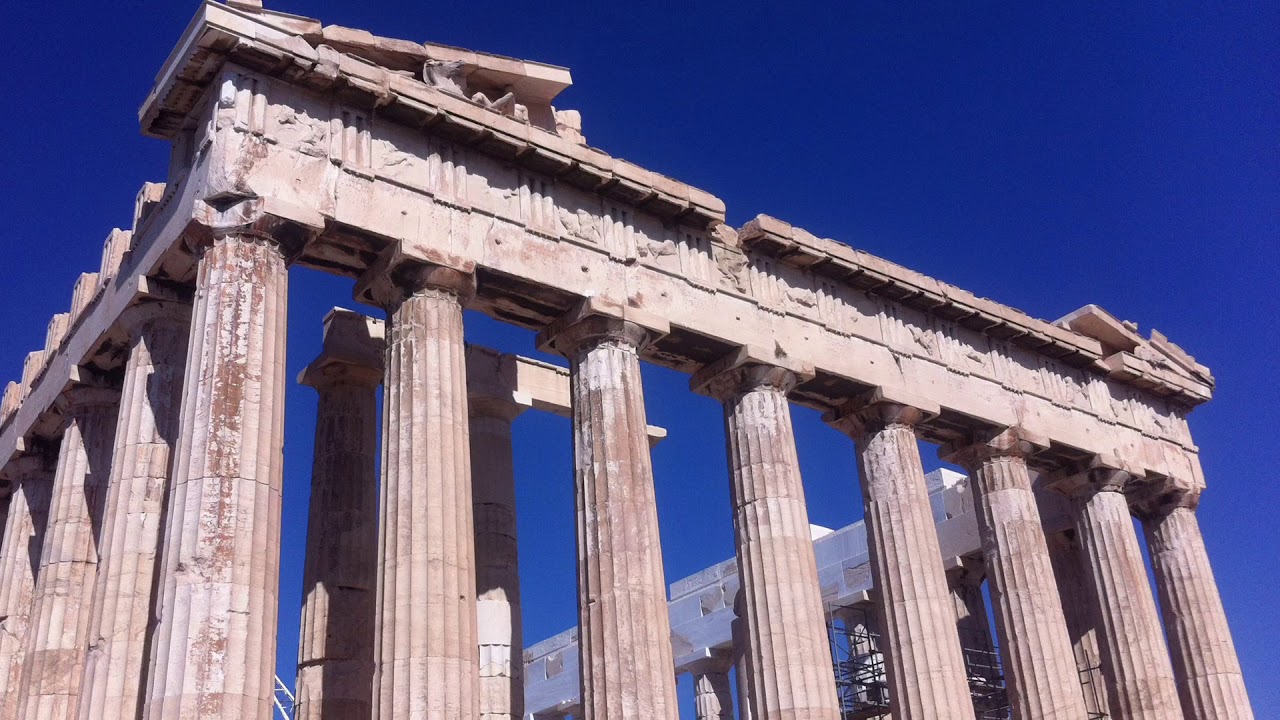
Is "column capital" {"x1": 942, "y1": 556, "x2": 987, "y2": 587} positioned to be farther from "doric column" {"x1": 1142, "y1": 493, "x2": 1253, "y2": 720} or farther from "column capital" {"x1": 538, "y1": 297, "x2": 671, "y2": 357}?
"column capital" {"x1": 538, "y1": 297, "x2": 671, "y2": 357}

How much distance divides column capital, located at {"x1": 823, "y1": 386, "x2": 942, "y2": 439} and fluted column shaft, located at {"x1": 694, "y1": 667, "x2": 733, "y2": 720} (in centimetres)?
1343

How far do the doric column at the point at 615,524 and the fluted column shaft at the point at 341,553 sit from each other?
4.17 metres

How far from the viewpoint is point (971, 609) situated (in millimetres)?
34531

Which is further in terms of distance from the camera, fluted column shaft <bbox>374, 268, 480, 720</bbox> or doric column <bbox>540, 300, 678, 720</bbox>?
doric column <bbox>540, 300, 678, 720</bbox>

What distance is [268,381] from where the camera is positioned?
17.2 m

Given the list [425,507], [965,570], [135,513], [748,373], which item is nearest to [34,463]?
[135,513]

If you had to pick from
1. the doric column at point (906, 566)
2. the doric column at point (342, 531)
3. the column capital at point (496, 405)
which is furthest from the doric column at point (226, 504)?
the doric column at point (906, 566)

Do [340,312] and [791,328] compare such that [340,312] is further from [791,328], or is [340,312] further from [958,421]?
[958,421]

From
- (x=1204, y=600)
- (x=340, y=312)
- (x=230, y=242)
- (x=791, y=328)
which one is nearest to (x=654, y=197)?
(x=791, y=328)

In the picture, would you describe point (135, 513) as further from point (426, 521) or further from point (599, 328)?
point (599, 328)

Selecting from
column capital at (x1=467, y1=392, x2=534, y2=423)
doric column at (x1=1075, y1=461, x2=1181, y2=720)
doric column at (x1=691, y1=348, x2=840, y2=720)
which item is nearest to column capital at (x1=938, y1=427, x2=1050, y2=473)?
doric column at (x1=1075, y1=461, x2=1181, y2=720)

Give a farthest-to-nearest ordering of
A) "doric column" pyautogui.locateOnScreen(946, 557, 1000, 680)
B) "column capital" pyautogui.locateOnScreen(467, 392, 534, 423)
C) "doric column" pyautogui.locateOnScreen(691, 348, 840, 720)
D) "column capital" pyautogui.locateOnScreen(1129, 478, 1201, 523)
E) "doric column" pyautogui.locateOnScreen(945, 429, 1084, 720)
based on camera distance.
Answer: "doric column" pyautogui.locateOnScreen(946, 557, 1000, 680)
"column capital" pyautogui.locateOnScreen(1129, 478, 1201, 523)
"column capital" pyautogui.locateOnScreen(467, 392, 534, 423)
"doric column" pyautogui.locateOnScreen(945, 429, 1084, 720)
"doric column" pyautogui.locateOnScreen(691, 348, 840, 720)

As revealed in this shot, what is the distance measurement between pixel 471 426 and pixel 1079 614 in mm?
16822

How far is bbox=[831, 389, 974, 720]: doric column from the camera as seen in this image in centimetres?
2300
